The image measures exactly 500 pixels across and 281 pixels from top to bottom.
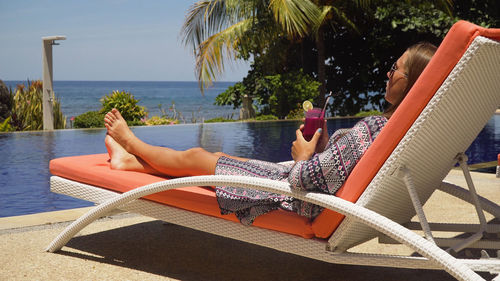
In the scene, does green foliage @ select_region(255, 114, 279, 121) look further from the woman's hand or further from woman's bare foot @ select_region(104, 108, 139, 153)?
the woman's hand

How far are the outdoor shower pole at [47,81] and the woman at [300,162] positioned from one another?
9.18 m

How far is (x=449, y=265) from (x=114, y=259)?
1.84 meters

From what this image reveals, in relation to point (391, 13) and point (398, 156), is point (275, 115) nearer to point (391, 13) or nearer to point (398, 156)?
point (391, 13)

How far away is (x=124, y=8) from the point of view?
73062mm

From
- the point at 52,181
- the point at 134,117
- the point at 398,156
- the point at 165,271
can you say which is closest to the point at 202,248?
the point at 165,271

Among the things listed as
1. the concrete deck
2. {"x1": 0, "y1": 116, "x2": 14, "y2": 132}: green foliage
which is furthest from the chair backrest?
{"x1": 0, "y1": 116, "x2": 14, "y2": 132}: green foliage

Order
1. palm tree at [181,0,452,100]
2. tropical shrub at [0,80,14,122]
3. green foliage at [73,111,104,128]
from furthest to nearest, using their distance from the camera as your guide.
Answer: palm tree at [181,0,452,100] → green foliage at [73,111,104,128] → tropical shrub at [0,80,14,122]

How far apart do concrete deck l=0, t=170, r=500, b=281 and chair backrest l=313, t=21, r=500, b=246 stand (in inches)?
23.4

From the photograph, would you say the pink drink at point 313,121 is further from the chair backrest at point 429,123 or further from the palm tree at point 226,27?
the palm tree at point 226,27

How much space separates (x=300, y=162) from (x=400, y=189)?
0.44 meters

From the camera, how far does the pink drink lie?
256 centimetres

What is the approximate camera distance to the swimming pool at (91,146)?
17.8 ft

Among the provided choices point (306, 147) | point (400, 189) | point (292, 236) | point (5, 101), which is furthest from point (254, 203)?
point (5, 101)

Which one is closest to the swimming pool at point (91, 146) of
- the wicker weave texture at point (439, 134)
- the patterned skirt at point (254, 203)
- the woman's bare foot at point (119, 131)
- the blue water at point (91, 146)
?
the blue water at point (91, 146)
